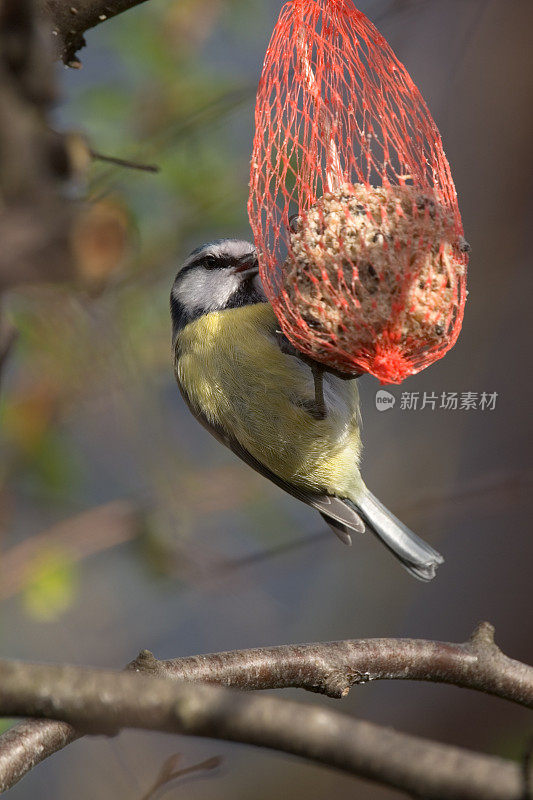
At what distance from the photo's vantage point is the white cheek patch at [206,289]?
8.34 feet

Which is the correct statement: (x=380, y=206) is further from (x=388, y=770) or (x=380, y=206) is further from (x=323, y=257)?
(x=388, y=770)

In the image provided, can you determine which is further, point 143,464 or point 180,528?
point 180,528

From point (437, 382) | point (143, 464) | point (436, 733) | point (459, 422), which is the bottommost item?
point (436, 733)

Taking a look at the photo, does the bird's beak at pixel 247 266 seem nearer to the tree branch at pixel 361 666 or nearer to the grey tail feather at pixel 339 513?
the grey tail feather at pixel 339 513

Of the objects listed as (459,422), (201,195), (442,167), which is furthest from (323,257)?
(459,422)

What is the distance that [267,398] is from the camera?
2.41 metres

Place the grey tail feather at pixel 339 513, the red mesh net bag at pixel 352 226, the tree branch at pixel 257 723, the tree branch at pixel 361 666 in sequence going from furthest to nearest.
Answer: the grey tail feather at pixel 339 513 → the red mesh net bag at pixel 352 226 → the tree branch at pixel 361 666 → the tree branch at pixel 257 723

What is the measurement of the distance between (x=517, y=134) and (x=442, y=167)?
2488mm

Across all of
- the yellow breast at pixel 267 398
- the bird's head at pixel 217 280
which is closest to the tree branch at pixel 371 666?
the yellow breast at pixel 267 398

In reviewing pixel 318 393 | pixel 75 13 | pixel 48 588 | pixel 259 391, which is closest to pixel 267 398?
pixel 259 391

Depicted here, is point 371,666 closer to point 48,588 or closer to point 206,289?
point 206,289

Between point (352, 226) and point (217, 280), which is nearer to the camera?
point (352, 226)

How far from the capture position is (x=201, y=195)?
2.68 metres

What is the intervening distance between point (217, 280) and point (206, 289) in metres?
0.04
